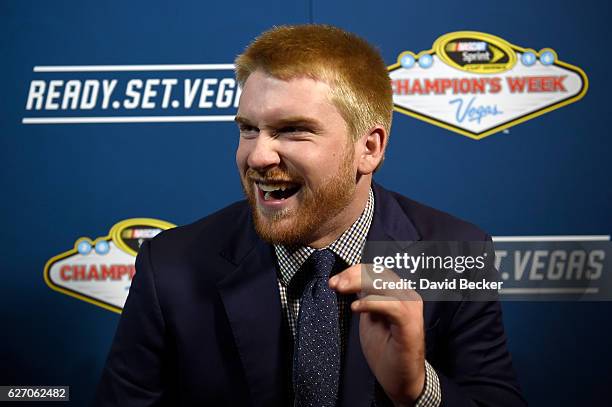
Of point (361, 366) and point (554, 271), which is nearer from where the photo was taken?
point (361, 366)

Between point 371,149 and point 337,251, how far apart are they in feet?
0.62

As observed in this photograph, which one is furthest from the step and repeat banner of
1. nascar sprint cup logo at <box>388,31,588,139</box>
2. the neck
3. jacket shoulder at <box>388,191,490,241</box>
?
the neck

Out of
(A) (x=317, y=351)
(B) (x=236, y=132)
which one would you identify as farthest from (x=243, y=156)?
(B) (x=236, y=132)

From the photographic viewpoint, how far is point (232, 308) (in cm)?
110

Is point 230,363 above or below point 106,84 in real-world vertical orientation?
below

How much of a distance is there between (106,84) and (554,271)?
1.20 metres

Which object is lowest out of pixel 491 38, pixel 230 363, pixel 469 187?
pixel 230 363

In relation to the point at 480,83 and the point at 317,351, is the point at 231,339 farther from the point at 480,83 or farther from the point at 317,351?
the point at 480,83

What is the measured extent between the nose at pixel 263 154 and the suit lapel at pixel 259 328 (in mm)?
207

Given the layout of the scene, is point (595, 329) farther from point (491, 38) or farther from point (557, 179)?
point (491, 38)

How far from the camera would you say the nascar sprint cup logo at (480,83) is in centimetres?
161

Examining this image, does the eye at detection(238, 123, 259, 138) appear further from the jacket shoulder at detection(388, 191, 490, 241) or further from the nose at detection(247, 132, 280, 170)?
the jacket shoulder at detection(388, 191, 490, 241)

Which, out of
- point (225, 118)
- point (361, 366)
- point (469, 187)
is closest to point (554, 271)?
point (469, 187)

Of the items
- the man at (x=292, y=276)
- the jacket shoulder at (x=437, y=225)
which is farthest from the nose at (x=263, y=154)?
the jacket shoulder at (x=437, y=225)
